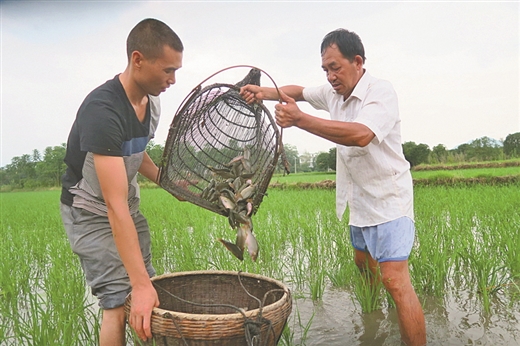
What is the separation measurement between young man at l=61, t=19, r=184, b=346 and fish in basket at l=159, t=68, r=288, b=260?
0.17 meters

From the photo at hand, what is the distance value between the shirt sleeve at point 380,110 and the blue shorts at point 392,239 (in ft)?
1.36

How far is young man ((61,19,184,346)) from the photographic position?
5.08 feet

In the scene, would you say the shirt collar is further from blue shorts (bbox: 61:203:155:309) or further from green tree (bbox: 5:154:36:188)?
green tree (bbox: 5:154:36:188)

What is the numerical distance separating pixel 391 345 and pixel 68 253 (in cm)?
258

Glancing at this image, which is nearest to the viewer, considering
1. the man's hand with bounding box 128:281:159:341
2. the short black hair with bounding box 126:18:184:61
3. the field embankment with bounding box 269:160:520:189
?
the man's hand with bounding box 128:281:159:341

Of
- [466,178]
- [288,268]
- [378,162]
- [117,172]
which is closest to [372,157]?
[378,162]

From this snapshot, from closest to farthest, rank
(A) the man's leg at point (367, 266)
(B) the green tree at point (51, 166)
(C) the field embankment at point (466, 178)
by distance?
(A) the man's leg at point (367, 266) → (C) the field embankment at point (466, 178) → (B) the green tree at point (51, 166)

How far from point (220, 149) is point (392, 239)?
109cm

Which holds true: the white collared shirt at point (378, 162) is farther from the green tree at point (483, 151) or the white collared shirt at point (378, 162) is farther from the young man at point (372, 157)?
the green tree at point (483, 151)

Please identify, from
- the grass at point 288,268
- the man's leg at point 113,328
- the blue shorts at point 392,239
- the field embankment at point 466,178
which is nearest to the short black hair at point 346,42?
the blue shorts at point 392,239

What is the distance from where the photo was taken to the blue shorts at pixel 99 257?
5.95 feet

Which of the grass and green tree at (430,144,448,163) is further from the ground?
green tree at (430,144,448,163)

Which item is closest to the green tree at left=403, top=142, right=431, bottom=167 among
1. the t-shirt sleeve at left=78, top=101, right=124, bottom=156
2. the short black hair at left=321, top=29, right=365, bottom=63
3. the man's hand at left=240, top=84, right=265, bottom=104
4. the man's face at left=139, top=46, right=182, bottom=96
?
the short black hair at left=321, top=29, right=365, bottom=63

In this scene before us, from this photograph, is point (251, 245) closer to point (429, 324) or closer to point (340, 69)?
point (340, 69)
